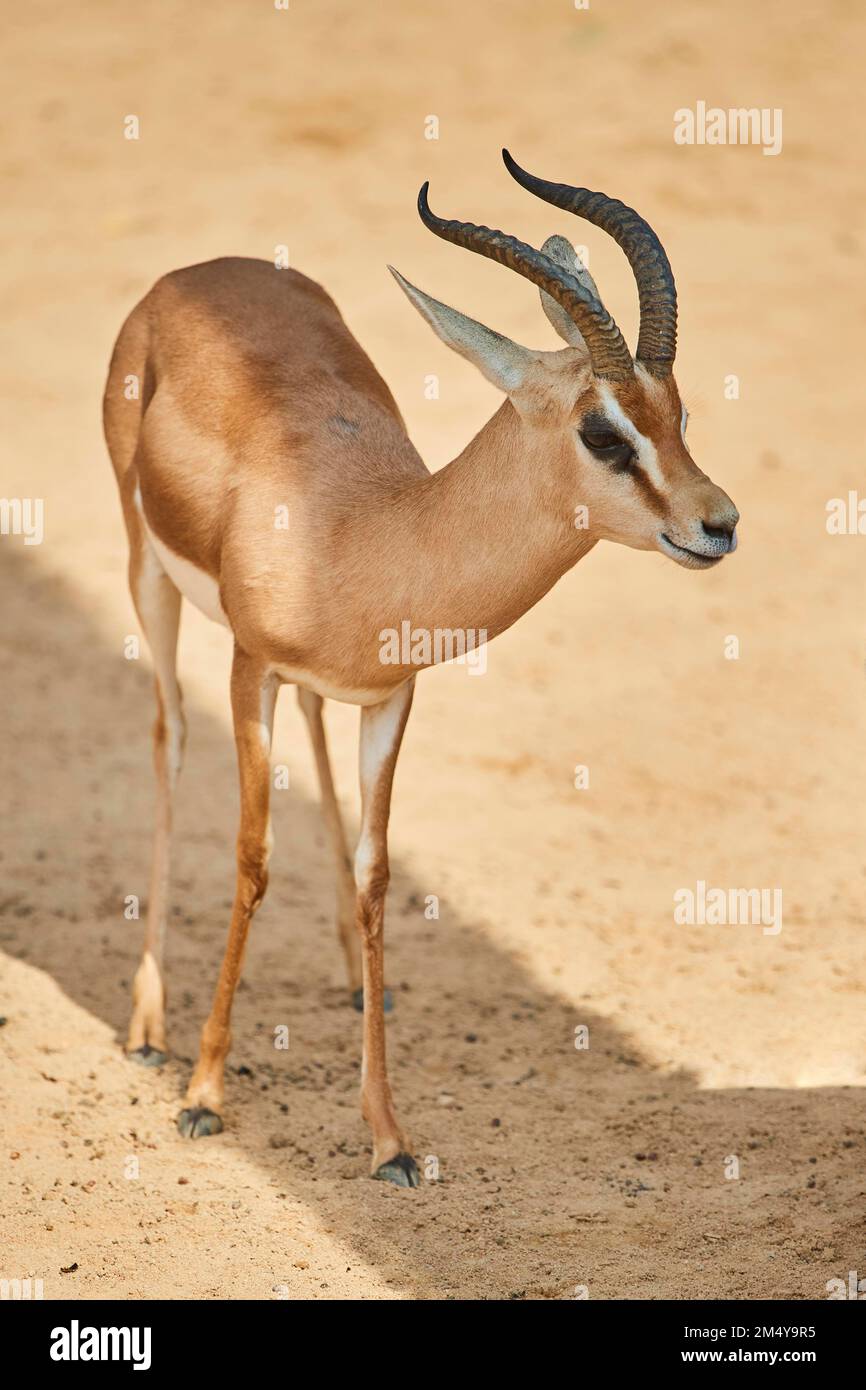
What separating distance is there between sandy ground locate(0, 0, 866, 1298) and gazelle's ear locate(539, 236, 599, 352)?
8.92 feet

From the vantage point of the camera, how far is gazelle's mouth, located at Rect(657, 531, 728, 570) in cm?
463

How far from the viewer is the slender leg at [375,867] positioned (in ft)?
18.8

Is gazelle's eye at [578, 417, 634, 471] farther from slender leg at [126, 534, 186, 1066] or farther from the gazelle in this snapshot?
slender leg at [126, 534, 186, 1066]

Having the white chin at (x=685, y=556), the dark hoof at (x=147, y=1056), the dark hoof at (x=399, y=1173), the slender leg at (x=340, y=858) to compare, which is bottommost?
the dark hoof at (x=399, y=1173)

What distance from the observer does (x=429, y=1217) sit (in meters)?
5.32

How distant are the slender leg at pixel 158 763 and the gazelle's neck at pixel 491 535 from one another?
1.65m

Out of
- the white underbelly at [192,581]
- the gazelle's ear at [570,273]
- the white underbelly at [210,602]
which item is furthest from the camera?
the white underbelly at [192,581]

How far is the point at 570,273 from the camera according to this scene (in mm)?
5152

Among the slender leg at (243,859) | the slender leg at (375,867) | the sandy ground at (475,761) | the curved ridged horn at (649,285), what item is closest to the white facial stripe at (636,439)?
the curved ridged horn at (649,285)

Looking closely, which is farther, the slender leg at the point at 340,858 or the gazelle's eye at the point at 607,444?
the slender leg at the point at 340,858

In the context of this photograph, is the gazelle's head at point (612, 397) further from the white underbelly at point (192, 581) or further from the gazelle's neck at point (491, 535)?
the white underbelly at point (192, 581)

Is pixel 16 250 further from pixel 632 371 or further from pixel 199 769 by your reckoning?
pixel 632 371

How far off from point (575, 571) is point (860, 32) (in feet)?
33.8

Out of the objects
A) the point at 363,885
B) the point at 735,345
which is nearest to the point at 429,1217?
the point at 363,885
